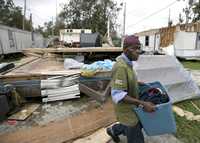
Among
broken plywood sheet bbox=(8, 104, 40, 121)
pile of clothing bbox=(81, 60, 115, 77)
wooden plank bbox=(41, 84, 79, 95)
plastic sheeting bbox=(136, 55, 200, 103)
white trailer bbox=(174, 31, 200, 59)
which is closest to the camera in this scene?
broken plywood sheet bbox=(8, 104, 40, 121)

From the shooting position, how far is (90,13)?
1570 inches

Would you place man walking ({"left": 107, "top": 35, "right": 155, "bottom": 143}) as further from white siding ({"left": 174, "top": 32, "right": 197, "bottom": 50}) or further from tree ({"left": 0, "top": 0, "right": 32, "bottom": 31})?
tree ({"left": 0, "top": 0, "right": 32, "bottom": 31})

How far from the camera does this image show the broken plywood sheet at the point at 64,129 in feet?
12.7

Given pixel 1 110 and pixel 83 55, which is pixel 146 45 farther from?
pixel 1 110

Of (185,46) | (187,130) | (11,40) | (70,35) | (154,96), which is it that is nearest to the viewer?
(154,96)

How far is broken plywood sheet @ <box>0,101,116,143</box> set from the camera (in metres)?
3.86

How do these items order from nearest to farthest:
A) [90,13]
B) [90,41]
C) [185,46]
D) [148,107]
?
1. [148,107]
2. [90,41]
3. [185,46]
4. [90,13]

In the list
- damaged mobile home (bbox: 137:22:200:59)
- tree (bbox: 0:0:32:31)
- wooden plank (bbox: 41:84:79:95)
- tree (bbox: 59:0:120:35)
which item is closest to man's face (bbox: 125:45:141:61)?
wooden plank (bbox: 41:84:79:95)

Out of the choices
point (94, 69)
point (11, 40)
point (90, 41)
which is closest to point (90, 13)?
point (11, 40)

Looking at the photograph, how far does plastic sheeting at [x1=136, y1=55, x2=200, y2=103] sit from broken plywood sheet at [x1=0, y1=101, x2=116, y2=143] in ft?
5.02

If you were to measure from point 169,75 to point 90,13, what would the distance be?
35.1 m

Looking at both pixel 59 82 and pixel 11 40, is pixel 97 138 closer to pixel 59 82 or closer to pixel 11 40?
pixel 59 82

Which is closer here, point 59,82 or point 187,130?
point 187,130

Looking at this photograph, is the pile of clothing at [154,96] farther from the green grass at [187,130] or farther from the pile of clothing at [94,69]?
the pile of clothing at [94,69]
